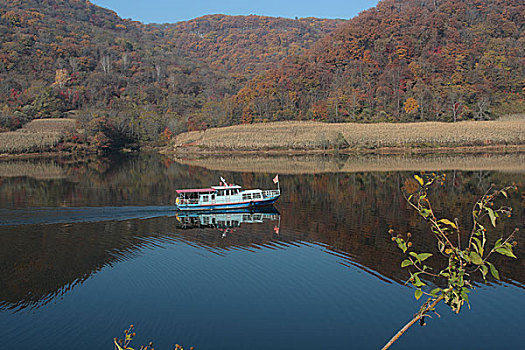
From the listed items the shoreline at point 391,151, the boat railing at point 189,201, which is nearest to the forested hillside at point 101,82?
the shoreline at point 391,151

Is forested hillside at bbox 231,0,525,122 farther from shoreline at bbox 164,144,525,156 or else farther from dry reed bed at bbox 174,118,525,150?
shoreline at bbox 164,144,525,156

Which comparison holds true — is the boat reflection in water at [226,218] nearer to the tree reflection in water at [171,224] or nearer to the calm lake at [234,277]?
the calm lake at [234,277]

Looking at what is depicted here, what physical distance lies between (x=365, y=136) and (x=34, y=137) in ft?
196

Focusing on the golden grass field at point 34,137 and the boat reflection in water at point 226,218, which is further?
the golden grass field at point 34,137

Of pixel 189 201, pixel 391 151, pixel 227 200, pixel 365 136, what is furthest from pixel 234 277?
pixel 365 136

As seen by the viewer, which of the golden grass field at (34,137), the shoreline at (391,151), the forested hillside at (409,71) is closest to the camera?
the shoreline at (391,151)

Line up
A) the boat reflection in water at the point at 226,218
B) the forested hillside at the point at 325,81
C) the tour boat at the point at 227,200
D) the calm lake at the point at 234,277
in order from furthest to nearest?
the forested hillside at the point at 325,81 < the tour boat at the point at 227,200 < the boat reflection in water at the point at 226,218 < the calm lake at the point at 234,277

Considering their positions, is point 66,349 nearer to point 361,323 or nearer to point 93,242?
point 361,323

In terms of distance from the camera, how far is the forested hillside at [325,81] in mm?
93000

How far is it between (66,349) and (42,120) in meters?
98.0

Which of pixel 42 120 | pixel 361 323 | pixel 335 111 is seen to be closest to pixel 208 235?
pixel 361 323

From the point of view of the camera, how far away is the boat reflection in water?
24.8m

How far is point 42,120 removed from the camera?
321 ft

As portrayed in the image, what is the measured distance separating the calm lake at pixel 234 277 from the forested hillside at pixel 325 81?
213 feet
